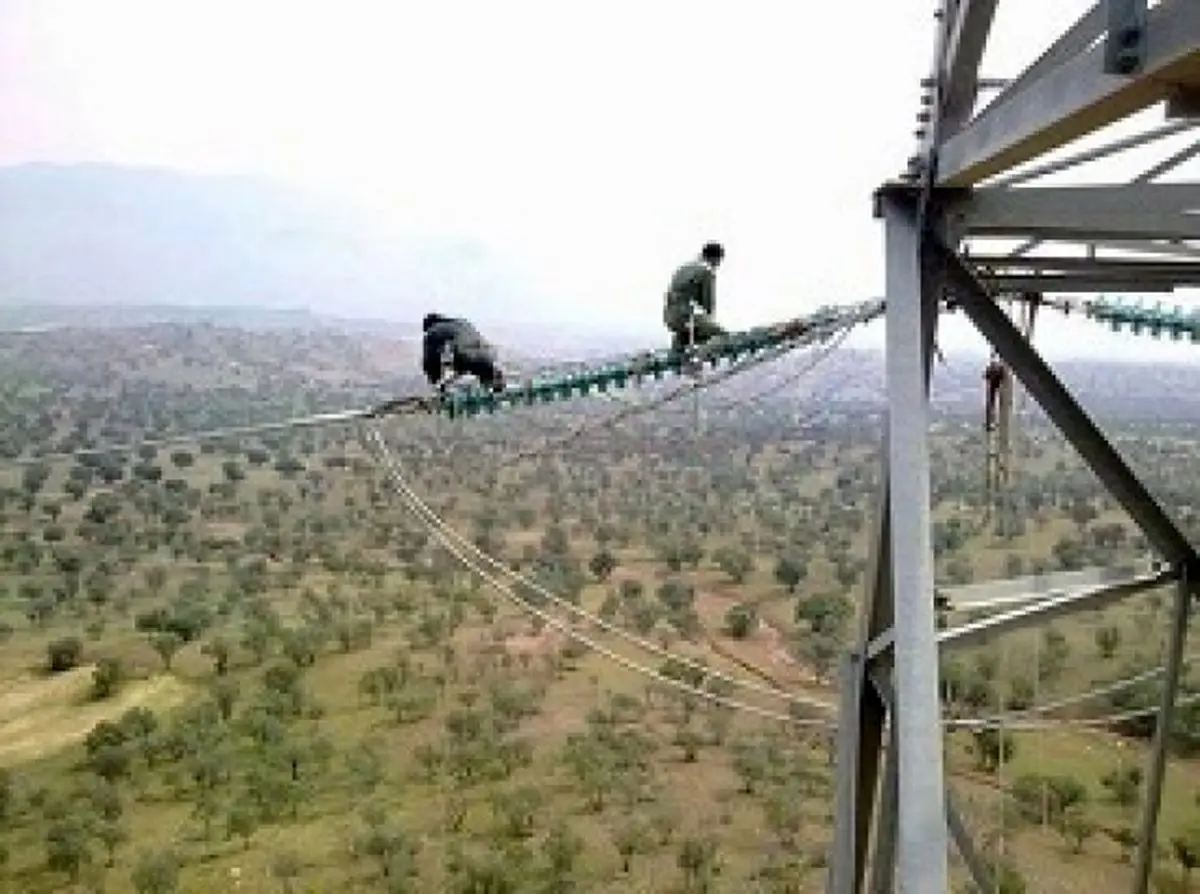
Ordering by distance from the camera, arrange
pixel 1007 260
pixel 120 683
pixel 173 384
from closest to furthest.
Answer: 1. pixel 1007 260
2. pixel 120 683
3. pixel 173 384

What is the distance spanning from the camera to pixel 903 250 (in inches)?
149

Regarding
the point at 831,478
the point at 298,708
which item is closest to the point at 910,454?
the point at 298,708

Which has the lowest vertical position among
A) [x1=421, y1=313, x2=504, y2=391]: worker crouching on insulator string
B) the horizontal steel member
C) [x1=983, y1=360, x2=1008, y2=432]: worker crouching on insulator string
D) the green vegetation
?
the green vegetation

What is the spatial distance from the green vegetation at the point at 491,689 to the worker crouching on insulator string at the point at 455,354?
0.53 m

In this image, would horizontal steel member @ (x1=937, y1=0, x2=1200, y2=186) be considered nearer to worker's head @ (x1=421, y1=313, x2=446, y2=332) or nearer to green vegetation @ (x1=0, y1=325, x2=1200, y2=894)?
green vegetation @ (x1=0, y1=325, x2=1200, y2=894)

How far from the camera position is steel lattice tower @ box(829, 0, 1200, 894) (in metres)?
2.61

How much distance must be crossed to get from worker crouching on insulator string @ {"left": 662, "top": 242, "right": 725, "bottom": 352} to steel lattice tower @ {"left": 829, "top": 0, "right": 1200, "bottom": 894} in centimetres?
237

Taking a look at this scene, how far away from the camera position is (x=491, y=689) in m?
28.2

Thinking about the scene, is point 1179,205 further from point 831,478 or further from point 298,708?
point 831,478

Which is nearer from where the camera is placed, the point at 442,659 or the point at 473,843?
the point at 473,843

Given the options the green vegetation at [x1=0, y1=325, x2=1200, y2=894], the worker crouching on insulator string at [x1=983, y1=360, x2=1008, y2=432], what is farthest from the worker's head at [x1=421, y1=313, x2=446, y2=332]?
the worker crouching on insulator string at [x1=983, y1=360, x2=1008, y2=432]

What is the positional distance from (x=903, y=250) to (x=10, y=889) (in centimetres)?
2026

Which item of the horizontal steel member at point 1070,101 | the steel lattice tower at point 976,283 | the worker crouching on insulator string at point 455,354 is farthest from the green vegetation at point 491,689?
the horizontal steel member at point 1070,101

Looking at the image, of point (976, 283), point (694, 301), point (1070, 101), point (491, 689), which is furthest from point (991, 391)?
point (491, 689)
